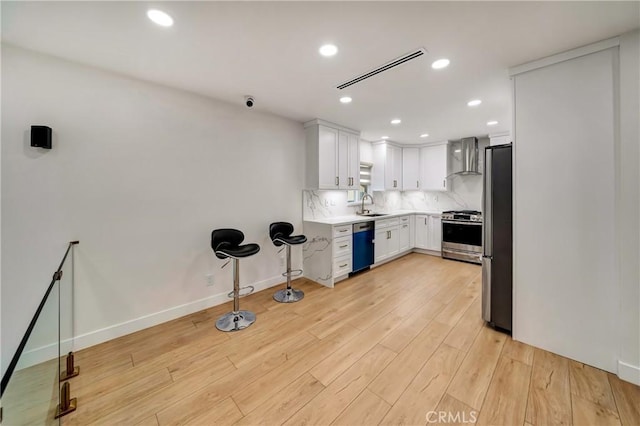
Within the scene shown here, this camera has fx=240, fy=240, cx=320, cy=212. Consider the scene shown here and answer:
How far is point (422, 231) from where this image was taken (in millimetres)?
5543

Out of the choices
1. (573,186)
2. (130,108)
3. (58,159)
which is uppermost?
(130,108)

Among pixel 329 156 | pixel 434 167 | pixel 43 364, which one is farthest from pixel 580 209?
pixel 43 364

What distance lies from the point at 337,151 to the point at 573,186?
290 cm

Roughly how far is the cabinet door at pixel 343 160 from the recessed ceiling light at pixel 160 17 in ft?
9.31

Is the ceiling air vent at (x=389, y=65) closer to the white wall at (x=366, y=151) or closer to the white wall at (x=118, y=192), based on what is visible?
the white wall at (x=118, y=192)

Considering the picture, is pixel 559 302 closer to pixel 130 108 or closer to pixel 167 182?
pixel 167 182

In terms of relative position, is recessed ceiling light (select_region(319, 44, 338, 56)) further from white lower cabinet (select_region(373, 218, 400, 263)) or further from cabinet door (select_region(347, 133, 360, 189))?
white lower cabinet (select_region(373, 218, 400, 263))

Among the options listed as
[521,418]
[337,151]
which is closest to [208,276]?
[337,151]

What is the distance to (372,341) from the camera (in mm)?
2311

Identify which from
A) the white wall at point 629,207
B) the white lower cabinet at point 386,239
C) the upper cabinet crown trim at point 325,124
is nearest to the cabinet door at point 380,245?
the white lower cabinet at point 386,239

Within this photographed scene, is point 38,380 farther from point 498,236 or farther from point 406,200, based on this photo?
point 406,200

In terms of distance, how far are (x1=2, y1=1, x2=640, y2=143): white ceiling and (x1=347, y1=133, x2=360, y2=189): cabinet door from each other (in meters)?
1.56

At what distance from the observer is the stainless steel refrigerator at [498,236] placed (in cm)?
237
